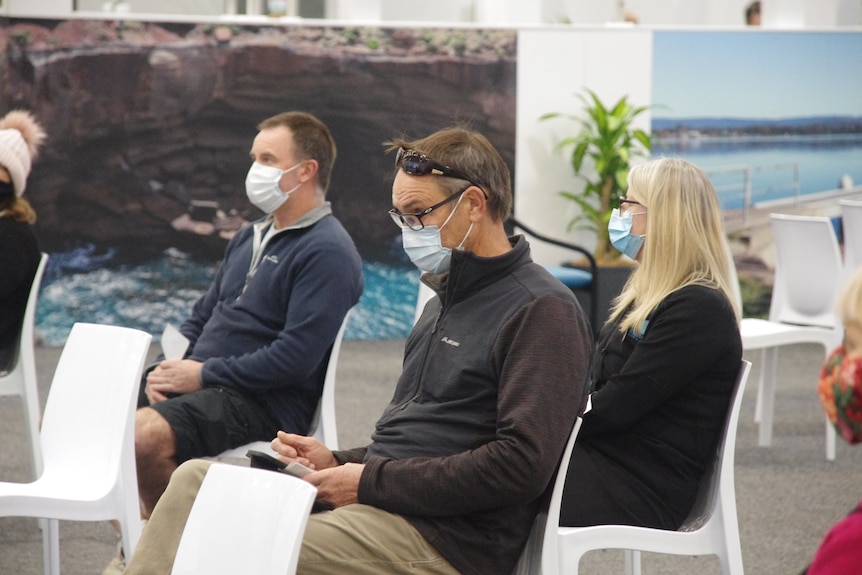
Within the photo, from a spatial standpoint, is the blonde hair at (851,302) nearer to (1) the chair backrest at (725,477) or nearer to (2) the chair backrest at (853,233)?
(1) the chair backrest at (725,477)

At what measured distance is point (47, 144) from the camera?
23.3 ft

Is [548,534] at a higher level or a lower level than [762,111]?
lower

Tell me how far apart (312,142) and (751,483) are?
7.14 feet

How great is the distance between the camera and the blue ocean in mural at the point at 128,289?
7.21 metres

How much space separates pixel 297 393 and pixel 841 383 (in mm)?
2243

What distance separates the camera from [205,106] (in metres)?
7.27

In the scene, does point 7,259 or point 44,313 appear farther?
point 44,313

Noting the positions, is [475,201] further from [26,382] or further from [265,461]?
[26,382]

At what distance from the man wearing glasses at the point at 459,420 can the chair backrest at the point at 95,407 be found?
2.02 ft

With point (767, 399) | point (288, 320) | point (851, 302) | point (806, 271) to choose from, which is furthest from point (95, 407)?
point (806, 271)

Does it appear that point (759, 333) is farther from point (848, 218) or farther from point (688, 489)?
point (688, 489)

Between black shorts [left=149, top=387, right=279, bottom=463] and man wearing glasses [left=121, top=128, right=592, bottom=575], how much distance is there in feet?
2.94

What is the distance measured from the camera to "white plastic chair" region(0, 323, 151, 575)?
261cm

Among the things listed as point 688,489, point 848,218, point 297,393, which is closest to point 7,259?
point 297,393
